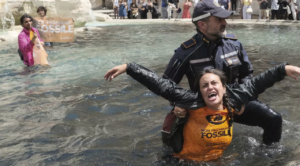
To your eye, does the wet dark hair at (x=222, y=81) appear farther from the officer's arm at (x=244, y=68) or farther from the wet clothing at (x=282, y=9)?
the wet clothing at (x=282, y=9)

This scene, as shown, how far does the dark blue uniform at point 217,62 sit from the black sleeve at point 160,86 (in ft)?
0.55

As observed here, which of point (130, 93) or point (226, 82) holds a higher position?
point (226, 82)

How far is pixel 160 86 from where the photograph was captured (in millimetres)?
3516

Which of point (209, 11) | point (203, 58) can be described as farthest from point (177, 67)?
point (209, 11)

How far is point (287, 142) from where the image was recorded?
172 inches

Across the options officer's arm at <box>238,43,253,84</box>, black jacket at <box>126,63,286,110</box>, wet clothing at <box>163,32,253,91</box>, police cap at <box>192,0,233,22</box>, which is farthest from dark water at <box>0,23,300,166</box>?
police cap at <box>192,0,233,22</box>

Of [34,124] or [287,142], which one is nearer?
[287,142]

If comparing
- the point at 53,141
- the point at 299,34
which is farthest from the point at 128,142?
the point at 299,34

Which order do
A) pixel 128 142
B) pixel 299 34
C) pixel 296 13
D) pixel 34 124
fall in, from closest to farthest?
pixel 128 142, pixel 34 124, pixel 299 34, pixel 296 13

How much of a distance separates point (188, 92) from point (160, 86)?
0.30m

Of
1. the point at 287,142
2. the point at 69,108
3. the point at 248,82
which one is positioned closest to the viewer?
the point at 248,82

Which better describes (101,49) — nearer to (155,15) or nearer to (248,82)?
(248,82)

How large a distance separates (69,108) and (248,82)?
11.0 ft

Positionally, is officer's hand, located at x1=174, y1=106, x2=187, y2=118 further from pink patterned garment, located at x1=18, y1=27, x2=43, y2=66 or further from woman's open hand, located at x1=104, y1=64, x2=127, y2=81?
pink patterned garment, located at x1=18, y1=27, x2=43, y2=66
